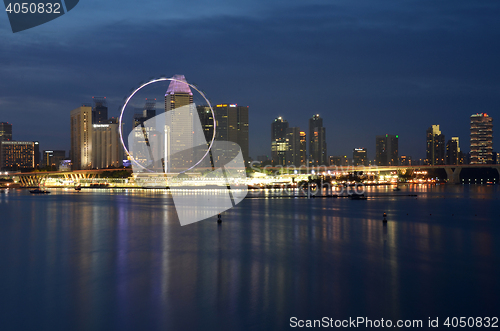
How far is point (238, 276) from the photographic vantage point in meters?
14.4

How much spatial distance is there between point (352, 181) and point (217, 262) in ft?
389

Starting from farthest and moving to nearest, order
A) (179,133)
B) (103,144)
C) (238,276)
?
(103,144) < (179,133) < (238,276)

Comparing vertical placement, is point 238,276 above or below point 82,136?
below

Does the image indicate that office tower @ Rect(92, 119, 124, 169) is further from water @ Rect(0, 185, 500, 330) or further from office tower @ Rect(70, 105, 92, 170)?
water @ Rect(0, 185, 500, 330)

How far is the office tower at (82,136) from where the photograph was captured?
185 metres

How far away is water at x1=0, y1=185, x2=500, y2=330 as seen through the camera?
416 inches

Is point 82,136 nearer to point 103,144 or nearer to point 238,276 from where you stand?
point 103,144

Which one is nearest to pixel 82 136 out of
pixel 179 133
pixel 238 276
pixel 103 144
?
pixel 103 144

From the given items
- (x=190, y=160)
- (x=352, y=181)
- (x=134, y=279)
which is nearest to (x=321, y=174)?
(x=352, y=181)

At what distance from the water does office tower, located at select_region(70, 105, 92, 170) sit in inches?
6671

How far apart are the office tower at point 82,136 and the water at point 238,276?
6671 inches

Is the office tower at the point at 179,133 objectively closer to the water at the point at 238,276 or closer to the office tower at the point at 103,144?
the water at the point at 238,276

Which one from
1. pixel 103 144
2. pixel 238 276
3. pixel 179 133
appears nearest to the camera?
pixel 238 276

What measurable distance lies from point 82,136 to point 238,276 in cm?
18779
